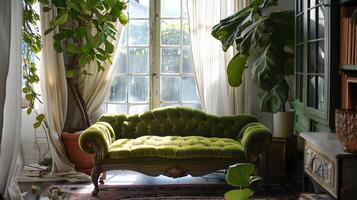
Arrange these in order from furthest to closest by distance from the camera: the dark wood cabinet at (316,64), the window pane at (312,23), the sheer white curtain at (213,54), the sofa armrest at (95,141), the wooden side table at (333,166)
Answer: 1. the sheer white curtain at (213,54)
2. the sofa armrest at (95,141)
3. the window pane at (312,23)
4. the dark wood cabinet at (316,64)
5. the wooden side table at (333,166)

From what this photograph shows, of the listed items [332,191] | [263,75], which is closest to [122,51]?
[263,75]

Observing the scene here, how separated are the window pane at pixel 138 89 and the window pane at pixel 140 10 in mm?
714

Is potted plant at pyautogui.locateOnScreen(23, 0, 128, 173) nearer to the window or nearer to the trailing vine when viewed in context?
the trailing vine

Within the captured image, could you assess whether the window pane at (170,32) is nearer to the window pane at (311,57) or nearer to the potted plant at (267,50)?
the potted plant at (267,50)

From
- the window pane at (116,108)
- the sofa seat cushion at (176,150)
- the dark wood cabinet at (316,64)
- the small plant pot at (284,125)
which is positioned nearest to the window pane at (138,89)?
the window pane at (116,108)

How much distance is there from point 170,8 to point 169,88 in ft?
3.02

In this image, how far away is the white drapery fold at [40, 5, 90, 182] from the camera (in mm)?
4457

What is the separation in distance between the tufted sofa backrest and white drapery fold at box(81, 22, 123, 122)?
41 centimetres

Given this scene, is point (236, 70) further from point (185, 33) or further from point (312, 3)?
point (312, 3)

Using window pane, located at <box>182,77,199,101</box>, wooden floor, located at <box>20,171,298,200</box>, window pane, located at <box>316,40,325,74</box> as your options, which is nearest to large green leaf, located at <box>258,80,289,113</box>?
wooden floor, located at <box>20,171,298,200</box>

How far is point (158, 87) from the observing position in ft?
16.2

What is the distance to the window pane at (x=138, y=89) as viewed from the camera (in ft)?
16.3

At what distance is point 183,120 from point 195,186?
71cm

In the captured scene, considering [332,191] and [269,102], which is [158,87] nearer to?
[269,102]
